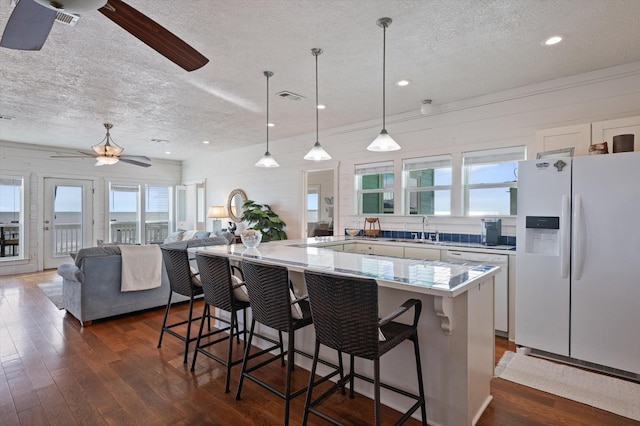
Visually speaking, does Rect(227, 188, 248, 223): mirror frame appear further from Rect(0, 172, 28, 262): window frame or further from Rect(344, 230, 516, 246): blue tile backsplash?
Rect(0, 172, 28, 262): window frame

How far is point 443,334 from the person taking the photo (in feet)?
6.75

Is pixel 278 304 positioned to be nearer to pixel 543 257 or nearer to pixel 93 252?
pixel 543 257

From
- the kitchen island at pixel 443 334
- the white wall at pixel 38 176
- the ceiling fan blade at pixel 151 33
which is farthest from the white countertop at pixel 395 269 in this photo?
the white wall at pixel 38 176

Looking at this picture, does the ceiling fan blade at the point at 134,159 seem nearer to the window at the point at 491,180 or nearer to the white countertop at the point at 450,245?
the white countertop at the point at 450,245

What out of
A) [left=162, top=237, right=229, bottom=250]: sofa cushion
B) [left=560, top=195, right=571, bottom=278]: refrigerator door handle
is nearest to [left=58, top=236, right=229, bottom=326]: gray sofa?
[left=162, top=237, right=229, bottom=250]: sofa cushion

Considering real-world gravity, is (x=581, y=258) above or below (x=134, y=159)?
below

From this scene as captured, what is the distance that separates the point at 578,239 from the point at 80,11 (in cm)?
374

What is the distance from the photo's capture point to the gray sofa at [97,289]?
13.1ft

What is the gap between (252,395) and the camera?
98.3 inches

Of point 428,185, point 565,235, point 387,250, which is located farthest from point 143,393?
point 428,185

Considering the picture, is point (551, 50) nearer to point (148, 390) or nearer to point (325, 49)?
point (325, 49)

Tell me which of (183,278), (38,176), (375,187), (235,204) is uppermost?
(38,176)

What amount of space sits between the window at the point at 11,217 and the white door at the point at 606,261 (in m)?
9.42

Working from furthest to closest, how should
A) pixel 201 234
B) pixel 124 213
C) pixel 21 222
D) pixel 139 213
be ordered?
pixel 139 213 < pixel 124 213 < pixel 21 222 < pixel 201 234
